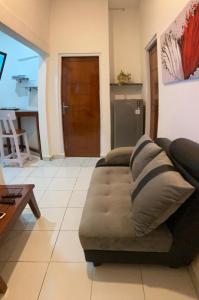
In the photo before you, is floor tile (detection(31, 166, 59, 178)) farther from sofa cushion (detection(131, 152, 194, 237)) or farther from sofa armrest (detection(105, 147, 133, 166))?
sofa cushion (detection(131, 152, 194, 237))

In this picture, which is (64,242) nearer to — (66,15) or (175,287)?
(175,287)

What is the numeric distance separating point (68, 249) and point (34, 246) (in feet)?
1.04

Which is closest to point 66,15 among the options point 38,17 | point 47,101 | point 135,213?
point 38,17

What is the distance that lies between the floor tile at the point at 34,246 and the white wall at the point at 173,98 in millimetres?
1593

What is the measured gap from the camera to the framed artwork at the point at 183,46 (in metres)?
1.75

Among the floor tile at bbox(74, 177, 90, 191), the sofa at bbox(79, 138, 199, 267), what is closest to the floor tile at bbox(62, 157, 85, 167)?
the floor tile at bbox(74, 177, 90, 191)

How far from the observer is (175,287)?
1540 mm

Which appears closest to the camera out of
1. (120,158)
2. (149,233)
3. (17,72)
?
(149,233)

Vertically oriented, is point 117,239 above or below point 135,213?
below

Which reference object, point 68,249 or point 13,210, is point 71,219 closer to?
point 68,249

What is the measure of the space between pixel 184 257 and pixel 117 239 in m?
0.50

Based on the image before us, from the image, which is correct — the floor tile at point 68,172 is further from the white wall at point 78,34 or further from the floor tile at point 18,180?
the white wall at point 78,34

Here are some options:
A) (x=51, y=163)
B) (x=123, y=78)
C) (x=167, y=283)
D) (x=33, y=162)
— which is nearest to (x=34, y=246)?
(x=167, y=283)

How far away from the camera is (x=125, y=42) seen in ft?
14.7
